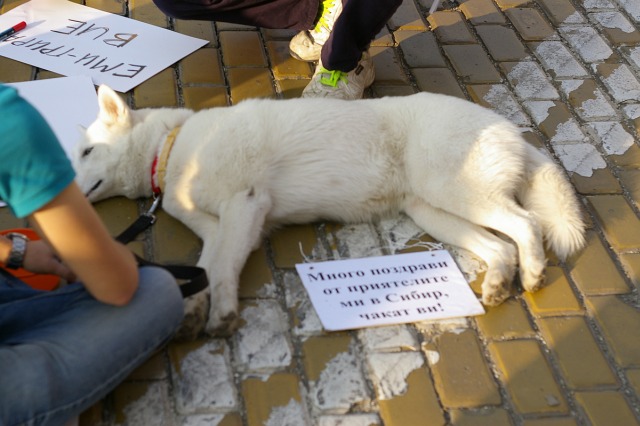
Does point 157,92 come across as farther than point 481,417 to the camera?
Yes

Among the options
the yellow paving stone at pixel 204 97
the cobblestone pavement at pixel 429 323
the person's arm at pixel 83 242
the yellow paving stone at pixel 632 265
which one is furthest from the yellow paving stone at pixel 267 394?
the yellow paving stone at pixel 204 97

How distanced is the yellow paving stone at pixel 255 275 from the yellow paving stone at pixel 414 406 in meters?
0.65

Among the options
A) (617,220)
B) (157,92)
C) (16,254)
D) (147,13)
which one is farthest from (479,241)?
(147,13)

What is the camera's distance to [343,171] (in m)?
2.92

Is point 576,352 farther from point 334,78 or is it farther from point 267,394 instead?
point 334,78

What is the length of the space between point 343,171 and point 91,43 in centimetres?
183

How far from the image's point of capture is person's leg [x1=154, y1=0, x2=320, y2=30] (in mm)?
3688

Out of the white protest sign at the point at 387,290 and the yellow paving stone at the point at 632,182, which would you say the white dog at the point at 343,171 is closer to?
the white protest sign at the point at 387,290

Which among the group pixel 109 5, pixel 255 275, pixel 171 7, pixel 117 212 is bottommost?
pixel 255 275

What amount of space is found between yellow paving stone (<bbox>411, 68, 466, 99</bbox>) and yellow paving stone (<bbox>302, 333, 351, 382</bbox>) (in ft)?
5.79

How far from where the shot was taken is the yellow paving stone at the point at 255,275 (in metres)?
2.61

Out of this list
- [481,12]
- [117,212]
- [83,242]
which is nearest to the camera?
[83,242]

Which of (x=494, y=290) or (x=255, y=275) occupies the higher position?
(x=255, y=275)

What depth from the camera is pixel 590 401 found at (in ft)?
7.57
